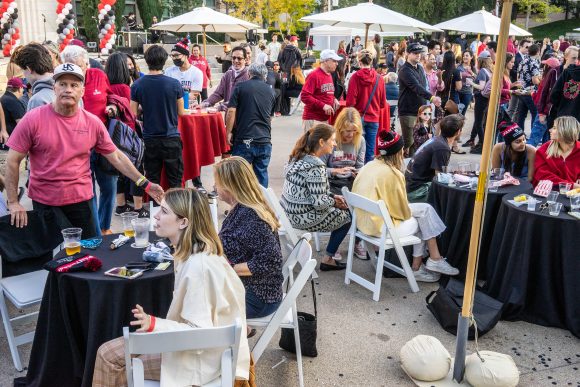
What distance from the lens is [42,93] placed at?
4688 millimetres

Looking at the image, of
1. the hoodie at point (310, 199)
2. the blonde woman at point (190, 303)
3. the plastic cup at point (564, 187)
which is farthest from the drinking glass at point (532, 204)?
the blonde woman at point (190, 303)

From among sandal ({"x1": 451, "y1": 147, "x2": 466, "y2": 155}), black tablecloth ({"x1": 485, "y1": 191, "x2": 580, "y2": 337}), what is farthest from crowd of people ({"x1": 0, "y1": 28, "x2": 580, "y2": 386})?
sandal ({"x1": 451, "y1": 147, "x2": 466, "y2": 155})

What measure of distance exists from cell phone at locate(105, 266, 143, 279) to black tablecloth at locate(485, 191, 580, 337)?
2928 mm

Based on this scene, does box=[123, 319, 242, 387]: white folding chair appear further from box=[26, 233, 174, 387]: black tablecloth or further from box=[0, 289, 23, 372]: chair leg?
box=[0, 289, 23, 372]: chair leg

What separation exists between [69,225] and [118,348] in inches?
63.2

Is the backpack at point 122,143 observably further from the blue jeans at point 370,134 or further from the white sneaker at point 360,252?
the blue jeans at point 370,134

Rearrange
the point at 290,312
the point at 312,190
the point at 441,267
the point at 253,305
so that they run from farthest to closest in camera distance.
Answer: the point at 441,267
the point at 312,190
the point at 290,312
the point at 253,305

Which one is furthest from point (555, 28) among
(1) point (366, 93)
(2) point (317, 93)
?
(2) point (317, 93)

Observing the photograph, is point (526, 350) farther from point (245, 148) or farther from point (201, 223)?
point (245, 148)

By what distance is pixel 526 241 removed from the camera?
14.0 ft

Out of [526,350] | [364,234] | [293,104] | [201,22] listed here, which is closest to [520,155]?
[364,234]

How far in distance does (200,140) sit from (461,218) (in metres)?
3.77

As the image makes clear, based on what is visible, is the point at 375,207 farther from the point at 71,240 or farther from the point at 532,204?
the point at 71,240

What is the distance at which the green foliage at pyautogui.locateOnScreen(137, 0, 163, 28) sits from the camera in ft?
111
